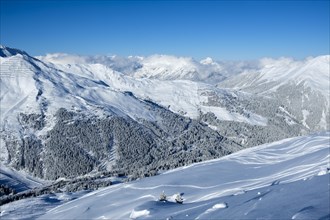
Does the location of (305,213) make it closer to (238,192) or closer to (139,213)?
(139,213)

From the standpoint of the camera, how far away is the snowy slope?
17984mm

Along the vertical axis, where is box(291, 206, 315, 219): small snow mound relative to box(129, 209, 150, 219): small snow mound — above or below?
above

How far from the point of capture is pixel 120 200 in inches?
1833

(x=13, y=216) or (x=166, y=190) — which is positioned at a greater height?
(x=166, y=190)

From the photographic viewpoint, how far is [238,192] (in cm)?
3484

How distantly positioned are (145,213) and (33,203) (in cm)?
11750

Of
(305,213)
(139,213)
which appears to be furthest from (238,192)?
(305,213)

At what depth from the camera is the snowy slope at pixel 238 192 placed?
59.0ft

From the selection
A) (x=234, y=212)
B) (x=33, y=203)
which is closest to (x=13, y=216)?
(x=33, y=203)

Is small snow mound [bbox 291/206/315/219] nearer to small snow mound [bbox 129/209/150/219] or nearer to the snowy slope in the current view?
the snowy slope

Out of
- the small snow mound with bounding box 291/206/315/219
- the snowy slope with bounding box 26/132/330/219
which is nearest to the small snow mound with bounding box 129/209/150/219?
the snowy slope with bounding box 26/132/330/219

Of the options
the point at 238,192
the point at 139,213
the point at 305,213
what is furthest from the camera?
the point at 238,192

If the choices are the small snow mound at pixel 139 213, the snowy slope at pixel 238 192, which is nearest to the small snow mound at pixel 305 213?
the snowy slope at pixel 238 192

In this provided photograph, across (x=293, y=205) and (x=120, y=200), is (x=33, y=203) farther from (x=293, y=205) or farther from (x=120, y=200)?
(x=293, y=205)
